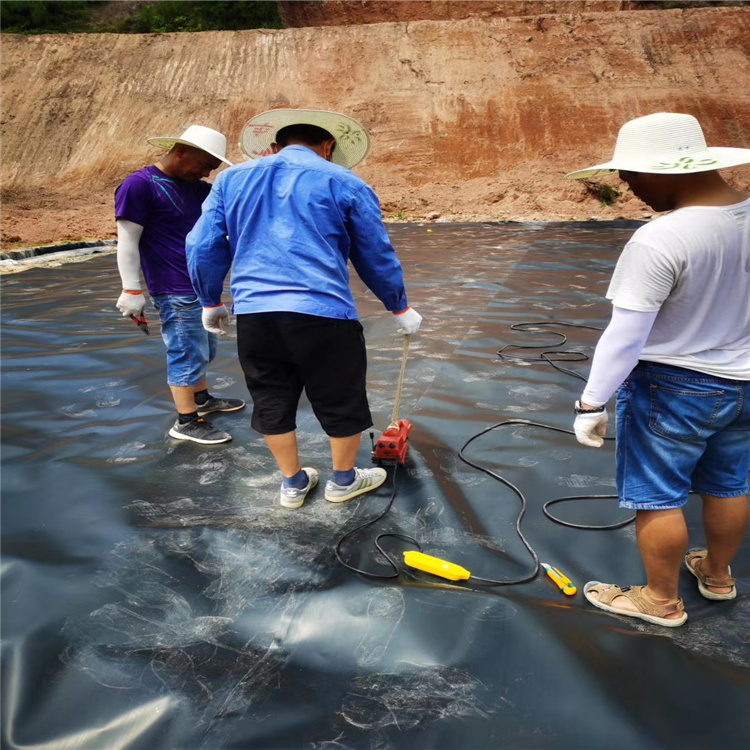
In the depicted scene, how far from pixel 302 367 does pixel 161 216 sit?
53.4 inches

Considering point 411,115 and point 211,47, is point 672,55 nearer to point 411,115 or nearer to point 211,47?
point 411,115

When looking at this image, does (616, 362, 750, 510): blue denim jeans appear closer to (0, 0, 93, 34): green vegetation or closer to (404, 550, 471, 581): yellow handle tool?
(404, 550, 471, 581): yellow handle tool

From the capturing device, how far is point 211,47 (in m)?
23.7

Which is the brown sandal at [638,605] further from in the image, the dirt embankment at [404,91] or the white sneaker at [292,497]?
the dirt embankment at [404,91]

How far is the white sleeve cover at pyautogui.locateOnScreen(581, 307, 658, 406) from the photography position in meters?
1.69

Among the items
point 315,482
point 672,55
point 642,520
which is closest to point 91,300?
point 315,482

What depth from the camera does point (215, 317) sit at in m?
2.81

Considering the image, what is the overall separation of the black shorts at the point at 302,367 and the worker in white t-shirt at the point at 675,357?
3.20 ft

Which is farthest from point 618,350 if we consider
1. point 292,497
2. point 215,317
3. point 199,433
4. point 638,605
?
point 199,433

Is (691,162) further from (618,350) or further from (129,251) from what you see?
(129,251)

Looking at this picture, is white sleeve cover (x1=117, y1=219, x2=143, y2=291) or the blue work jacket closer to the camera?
the blue work jacket

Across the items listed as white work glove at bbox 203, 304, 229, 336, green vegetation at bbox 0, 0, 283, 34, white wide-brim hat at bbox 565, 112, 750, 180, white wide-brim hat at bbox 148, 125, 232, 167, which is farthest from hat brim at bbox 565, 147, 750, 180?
green vegetation at bbox 0, 0, 283, 34

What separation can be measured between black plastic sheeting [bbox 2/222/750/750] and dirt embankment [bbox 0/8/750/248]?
50.5 ft

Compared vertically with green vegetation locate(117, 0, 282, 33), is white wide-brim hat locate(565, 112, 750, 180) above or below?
below
